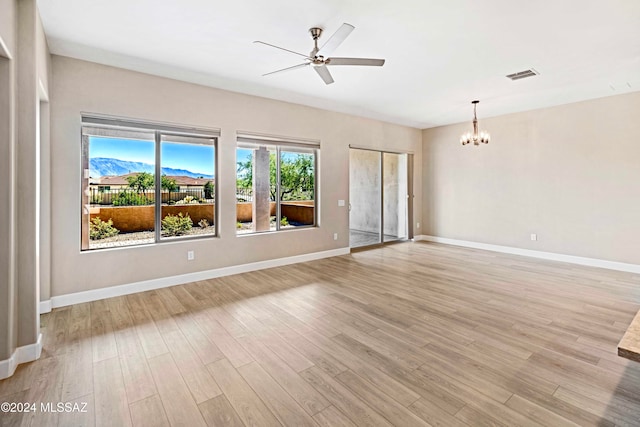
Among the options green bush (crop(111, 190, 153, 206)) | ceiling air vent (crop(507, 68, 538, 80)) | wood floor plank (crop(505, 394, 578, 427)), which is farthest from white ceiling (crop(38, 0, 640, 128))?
wood floor plank (crop(505, 394, 578, 427))

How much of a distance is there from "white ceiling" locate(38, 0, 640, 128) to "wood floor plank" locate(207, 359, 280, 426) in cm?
306

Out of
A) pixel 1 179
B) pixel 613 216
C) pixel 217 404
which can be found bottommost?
pixel 217 404

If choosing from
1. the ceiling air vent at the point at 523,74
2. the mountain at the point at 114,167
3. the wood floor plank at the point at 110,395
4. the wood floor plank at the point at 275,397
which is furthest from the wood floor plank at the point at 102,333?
the ceiling air vent at the point at 523,74

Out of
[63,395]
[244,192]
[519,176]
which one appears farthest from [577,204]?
[63,395]

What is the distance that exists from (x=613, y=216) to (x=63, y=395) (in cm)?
751

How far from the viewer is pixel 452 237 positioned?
738 cm

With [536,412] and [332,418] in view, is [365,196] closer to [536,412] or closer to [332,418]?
[536,412]

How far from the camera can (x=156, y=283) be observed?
406 centimetres

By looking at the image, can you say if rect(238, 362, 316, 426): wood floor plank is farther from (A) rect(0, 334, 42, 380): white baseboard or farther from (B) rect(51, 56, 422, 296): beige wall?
(B) rect(51, 56, 422, 296): beige wall

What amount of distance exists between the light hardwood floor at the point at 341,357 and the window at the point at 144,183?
0.88 meters

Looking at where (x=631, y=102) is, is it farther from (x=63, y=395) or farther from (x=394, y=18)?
(x=63, y=395)

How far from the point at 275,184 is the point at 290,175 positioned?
364 mm

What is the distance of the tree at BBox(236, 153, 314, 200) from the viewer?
501cm

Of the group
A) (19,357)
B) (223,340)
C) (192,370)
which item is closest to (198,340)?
(223,340)
